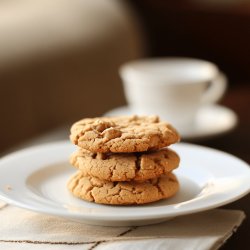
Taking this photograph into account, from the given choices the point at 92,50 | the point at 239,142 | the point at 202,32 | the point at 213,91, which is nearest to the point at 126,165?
the point at 239,142

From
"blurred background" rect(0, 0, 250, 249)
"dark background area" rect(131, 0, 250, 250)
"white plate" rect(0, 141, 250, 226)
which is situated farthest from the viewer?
"dark background area" rect(131, 0, 250, 250)

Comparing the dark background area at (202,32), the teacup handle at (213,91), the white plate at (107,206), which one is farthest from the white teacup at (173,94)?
the dark background area at (202,32)

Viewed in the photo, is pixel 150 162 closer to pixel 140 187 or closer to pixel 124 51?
pixel 140 187

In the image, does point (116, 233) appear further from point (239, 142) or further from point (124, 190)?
point (239, 142)

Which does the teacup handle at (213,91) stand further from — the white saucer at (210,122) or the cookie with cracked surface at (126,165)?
the cookie with cracked surface at (126,165)

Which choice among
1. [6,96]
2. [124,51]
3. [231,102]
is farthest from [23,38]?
[231,102]

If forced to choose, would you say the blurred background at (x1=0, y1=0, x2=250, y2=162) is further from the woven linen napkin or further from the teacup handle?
the woven linen napkin

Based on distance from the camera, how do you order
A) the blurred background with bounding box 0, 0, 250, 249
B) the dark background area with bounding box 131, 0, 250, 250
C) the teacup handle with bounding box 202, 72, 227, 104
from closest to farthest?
1. the teacup handle with bounding box 202, 72, 227, 104
2. the blurred background with bounding box 0, 0, 250, 249
3. the dark background area with bounding box 131, 0, 250, 250

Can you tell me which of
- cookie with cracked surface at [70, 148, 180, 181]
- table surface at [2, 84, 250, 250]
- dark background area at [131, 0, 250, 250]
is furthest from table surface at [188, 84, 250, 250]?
dark background area at [131, 0, 250, 250]
